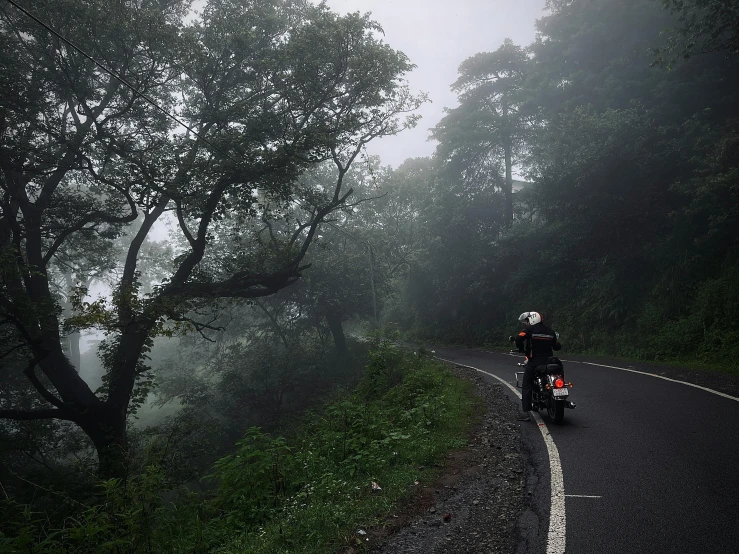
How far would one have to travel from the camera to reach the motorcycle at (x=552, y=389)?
8.20 metres

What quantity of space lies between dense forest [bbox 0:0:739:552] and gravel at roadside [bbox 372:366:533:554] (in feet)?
2.39

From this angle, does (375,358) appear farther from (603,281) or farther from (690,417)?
(603,281)

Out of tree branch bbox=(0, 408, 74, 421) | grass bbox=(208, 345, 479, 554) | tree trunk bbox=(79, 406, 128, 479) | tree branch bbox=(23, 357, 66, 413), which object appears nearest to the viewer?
grass bbox=(208, 345, 479, 554)

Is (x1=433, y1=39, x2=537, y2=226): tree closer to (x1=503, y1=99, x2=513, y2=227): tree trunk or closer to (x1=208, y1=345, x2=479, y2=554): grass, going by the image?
(x1=503, y1=99, x2=513, y2=227): tree trunk

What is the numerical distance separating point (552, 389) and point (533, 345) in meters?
0.90

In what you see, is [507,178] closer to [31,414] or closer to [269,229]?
[269,229]

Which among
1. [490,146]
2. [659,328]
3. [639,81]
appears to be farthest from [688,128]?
[490,146]

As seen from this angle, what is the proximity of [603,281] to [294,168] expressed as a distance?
15.6 meters

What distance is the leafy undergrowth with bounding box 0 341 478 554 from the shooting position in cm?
499

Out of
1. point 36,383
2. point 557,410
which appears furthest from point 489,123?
point 36,383

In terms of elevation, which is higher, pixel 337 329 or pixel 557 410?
pixel 337 329

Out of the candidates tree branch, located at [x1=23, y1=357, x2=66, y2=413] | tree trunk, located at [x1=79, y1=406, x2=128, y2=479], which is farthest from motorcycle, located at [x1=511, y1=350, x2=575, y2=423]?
tree branch, located at [x1=23, y1=357, x2=66, y2=413]

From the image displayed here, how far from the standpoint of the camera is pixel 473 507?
530 cm

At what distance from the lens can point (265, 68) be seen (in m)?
16.1
